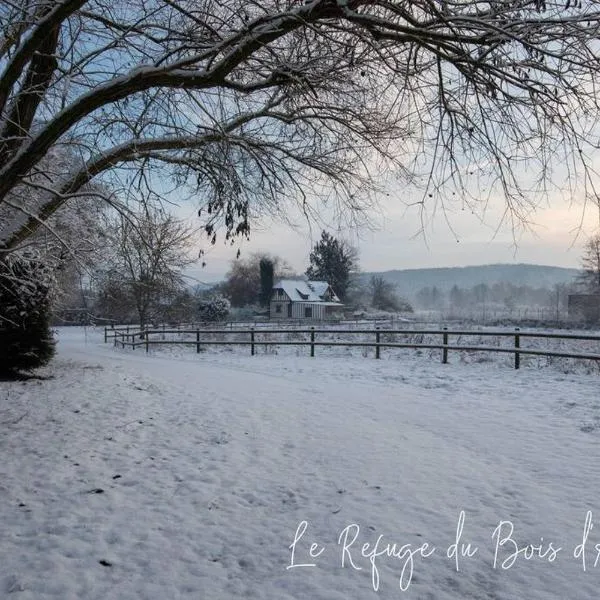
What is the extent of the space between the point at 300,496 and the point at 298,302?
58567 millimetres

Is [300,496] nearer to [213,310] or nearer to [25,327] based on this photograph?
[25,327]

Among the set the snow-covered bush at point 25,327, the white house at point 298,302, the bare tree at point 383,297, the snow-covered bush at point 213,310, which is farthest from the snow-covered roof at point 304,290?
the snow-covered bush at point 25,327

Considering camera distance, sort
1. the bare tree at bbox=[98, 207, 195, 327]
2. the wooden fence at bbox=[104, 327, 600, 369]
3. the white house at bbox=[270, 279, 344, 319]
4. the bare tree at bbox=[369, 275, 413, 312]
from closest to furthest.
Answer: the bare tree at bbox=[98, 207, 195, 327] → the wooden fence at bbox=[104, 327, 600, 369] → the white house at bbox=[270, 279, 344, 319] → the bare tree at bbox=[369, 275, 413, 312]

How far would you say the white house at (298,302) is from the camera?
6309 centimetres

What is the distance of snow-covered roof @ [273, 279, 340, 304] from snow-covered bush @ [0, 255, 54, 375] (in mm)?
51742

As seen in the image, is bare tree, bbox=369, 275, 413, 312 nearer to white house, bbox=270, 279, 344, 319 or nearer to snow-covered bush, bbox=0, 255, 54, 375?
white house, bbox=270, 279, 344, 319

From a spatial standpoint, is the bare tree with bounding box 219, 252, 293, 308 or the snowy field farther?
the bare tree with bounding box 219, 252, 293, 308

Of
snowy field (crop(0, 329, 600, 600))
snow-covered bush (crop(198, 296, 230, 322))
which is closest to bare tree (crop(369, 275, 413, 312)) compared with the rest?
snow-covered bush (crop(198, 296, 230, 322))

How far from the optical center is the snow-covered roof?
2518 inches

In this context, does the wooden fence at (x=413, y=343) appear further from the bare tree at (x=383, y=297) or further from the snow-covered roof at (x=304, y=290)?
the bare tree at (x=383, y=297)

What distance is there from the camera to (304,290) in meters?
65.8

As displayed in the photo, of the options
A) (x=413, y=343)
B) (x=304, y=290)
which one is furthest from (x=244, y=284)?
(x=413, y=343)

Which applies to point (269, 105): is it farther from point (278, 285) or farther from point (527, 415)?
point (278, 285)

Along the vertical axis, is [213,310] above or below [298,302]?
below
